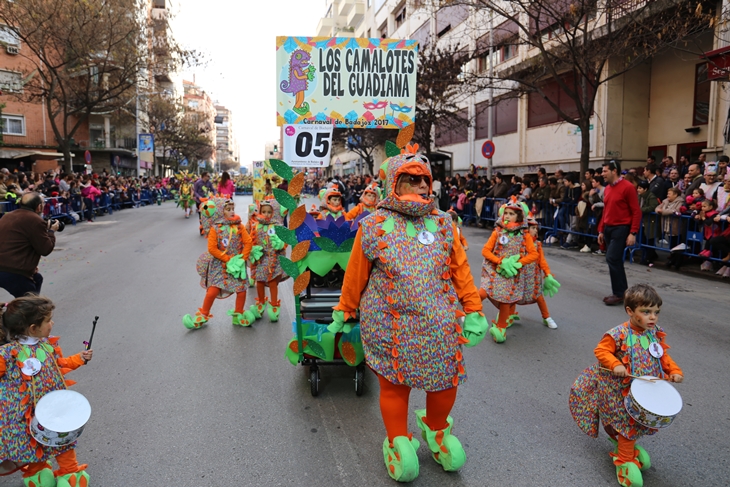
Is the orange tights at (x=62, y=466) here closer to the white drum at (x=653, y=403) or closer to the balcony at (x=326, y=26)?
the white drum at (x=653, y=403)

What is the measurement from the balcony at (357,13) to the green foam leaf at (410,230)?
181 feet

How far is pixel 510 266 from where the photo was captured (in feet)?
18.8

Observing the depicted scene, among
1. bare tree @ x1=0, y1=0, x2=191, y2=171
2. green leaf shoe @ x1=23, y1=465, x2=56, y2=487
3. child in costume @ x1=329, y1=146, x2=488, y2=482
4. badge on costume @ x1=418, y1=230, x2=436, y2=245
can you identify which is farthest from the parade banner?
bare tree @ x1=0, y1=0, x2=191, y2=171

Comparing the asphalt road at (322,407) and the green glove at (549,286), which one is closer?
the asphalt road at (322,407)

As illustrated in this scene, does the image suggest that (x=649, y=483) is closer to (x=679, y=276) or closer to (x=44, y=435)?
(x=44, y=435)

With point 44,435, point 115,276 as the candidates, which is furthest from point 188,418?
point 115,276

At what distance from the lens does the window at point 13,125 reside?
37.7 meters

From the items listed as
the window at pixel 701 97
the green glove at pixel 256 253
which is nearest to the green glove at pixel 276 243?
the green glove at pixel 256 253

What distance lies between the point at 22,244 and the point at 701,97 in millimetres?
17142

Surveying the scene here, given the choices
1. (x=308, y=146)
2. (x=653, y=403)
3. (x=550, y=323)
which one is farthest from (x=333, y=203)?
(x=653, y=403)

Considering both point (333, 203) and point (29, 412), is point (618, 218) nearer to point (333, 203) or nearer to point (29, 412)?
point (333, 203)

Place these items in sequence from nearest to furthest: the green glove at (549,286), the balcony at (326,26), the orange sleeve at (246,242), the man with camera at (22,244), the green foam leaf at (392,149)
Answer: the green foam leaf at (392,149) < the man with camera at (22,244) < the green glove at (549,286) < the orange sleeve at (246,242) < the balcony at (326,26)

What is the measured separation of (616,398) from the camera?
314cm

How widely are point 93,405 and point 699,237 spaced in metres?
9.91
